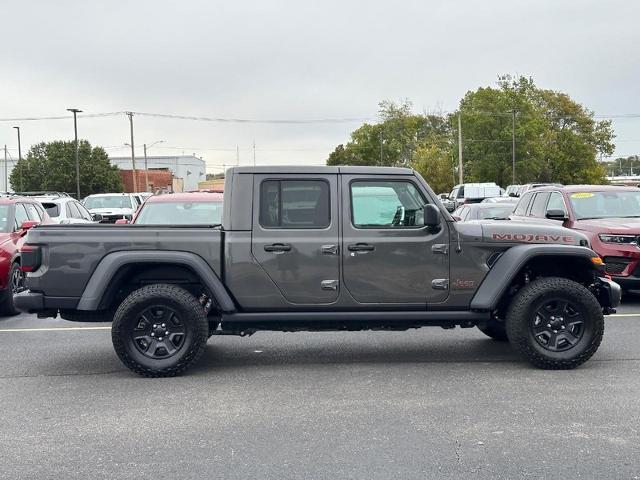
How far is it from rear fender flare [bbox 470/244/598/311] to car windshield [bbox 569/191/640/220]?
4925 mm

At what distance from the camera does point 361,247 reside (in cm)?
636

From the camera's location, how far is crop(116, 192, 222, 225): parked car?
10.5 meters

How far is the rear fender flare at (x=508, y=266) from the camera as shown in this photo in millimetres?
6309

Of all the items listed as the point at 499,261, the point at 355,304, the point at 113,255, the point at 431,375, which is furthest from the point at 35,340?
the point at 499,261

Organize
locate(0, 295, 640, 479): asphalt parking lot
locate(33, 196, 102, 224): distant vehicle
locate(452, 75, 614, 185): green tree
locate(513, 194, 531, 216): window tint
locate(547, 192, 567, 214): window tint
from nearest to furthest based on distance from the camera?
locate(0, 295, 640, 479): asphalt parking lot → locate(547, 192, 567, 214): window tint → locate(513, 194, 531, 216): window tint → locate(33, 196, 102, 224): distant vehicle → locate(452, 75, 614, 185): green tree

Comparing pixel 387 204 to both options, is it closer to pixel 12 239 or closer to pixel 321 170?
pixel 321 170

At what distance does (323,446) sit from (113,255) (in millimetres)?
2821

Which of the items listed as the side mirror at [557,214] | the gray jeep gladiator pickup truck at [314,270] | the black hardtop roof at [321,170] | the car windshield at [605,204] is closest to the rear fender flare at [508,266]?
the gray jeep gladiator pickup truck at [314,270]

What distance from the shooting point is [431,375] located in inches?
250

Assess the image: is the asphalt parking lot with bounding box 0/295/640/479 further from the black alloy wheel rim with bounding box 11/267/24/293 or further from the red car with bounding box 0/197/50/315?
the black alloy wheel rim with bounding box 11/267/24/293

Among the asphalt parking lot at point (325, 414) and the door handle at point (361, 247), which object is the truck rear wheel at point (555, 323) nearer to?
the asphalt parking lot at point (325, 414)

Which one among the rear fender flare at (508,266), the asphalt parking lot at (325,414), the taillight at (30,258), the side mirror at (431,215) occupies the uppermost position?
the side mirror at (431,215)

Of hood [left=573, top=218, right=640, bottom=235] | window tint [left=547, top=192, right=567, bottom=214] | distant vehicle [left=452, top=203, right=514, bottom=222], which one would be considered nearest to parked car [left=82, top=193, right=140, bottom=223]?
distant vehicle [left=452, top=203, right=514, bottom=222]

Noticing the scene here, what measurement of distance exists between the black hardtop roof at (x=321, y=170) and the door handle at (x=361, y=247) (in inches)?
27.8
